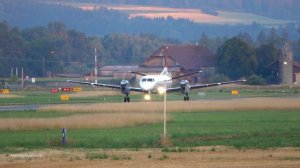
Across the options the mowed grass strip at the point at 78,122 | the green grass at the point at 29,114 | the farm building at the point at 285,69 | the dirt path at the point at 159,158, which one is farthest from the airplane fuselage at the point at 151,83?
the farm building at the point at 285,69

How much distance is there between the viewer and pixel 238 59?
137 metres

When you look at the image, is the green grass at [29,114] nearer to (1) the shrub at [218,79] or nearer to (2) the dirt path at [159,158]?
(2) the dirt path at [159,158]

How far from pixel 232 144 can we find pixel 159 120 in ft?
50.1

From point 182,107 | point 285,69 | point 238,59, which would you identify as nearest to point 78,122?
point 182,107

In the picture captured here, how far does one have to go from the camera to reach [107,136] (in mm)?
46406

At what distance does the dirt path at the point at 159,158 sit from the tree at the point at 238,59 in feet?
311

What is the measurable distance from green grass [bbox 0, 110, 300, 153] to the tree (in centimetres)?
7528

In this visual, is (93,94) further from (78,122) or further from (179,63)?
(179,63)

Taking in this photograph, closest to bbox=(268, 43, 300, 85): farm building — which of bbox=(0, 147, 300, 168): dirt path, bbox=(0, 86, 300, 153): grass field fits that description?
bbox=(0, 86, 300, 153): grass field

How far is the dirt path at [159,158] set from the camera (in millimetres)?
34250

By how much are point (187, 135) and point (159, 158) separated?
10174 mm

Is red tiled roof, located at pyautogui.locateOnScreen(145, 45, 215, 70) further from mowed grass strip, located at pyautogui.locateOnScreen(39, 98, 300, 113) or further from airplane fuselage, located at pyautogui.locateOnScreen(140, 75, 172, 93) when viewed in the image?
mowed grass strip, located at pyautogui.locateOnScreen(39, 98, 300, 113)

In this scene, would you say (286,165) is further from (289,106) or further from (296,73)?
(296,73)

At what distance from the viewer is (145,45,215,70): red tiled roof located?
150m
